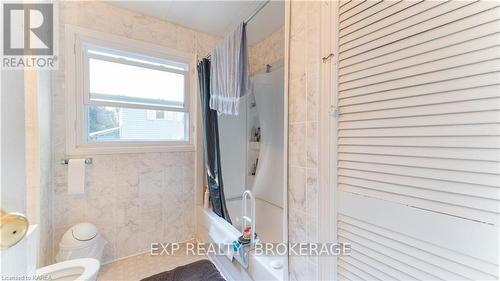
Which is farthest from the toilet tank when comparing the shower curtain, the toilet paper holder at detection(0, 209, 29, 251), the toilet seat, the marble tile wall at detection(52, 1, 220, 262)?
the toilet paper holder at detection(0, 209, 29, 251)

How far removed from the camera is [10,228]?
54cm

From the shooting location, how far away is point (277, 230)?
209cm

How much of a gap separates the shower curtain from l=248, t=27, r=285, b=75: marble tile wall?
513 mm

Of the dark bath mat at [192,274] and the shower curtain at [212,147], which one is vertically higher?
the shower curtain at [212,147]

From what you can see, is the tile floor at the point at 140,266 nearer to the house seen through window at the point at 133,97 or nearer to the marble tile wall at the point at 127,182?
the marble tile wall at the point at 127,182

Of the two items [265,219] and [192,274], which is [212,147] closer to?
[265,219]

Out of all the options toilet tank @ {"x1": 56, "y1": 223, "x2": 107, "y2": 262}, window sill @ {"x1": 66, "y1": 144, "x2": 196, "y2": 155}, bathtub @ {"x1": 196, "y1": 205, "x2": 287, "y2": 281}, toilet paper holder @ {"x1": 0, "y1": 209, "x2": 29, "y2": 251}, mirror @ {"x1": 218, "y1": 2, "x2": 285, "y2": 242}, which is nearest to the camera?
toilet paper holder @ {"x1": 0, "y1": 209, "x2": 29, "y2": 251}

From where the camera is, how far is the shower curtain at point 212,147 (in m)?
2.18

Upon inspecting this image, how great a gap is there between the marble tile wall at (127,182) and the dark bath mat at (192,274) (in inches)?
19.1

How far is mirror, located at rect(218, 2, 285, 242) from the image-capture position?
2.17 metres

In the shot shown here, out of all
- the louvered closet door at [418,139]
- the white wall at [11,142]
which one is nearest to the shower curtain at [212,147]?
the louvered closet door at [418,139]

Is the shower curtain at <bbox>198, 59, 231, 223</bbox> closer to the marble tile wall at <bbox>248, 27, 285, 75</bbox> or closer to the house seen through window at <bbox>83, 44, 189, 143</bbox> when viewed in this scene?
the house seen through window at <bbox>83, 44, 189, 143</bbox>

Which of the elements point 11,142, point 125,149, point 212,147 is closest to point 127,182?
point 125,149

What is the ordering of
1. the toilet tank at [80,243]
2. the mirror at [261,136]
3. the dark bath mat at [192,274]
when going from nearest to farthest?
1. the toilet tank at [80,243]
2. the dark bath mat at [192,274]
3. the mirror at [261,136]
